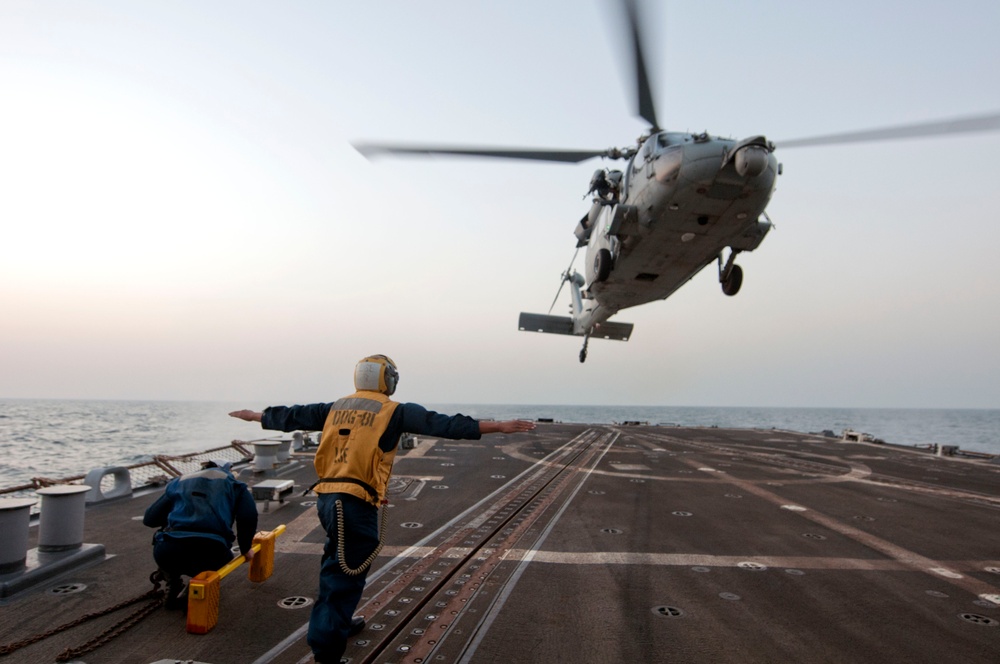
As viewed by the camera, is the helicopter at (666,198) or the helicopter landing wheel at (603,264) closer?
the helicopter at (666,198)

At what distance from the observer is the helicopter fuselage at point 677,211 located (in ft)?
35.9

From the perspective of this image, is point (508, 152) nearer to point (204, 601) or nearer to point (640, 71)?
point (640, 71)

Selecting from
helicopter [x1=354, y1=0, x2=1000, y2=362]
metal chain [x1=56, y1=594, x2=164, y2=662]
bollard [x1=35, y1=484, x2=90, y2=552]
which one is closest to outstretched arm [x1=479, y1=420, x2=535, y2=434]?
metal chain [x1=56, y1=594, x2=164, y2=662]

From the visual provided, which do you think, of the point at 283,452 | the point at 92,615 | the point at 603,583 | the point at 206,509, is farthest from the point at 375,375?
the point at 283,452

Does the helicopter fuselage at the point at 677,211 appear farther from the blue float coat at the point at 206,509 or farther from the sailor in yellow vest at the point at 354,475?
the blue float coat at the point at 206,509

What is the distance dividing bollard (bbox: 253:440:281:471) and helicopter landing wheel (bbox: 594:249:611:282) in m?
9.97

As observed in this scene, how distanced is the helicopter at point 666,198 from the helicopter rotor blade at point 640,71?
2 centimetres

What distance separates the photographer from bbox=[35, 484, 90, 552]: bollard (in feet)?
19.9

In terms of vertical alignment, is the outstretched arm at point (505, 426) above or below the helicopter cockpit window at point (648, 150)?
below

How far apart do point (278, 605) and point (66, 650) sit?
1702mm

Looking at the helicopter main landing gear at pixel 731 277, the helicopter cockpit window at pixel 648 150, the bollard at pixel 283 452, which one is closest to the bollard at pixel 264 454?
the bollard at pixel 283 452

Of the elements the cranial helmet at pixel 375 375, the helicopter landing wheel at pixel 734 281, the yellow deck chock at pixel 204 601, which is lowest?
the yellow deck chock at pixel 204 601

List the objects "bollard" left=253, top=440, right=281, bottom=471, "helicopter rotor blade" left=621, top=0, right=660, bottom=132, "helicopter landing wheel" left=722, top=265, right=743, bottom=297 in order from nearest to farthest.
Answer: "helicopter rotor blade" left=621, top=0, right=660, bottom=132, "bollard" left=253, top=440, right=281, bottom=471, "helicopter landing wheel" left=722, top=265, right=743, bottom=297

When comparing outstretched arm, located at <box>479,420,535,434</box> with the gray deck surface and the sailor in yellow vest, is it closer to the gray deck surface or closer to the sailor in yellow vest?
the sailor in yellow vest
